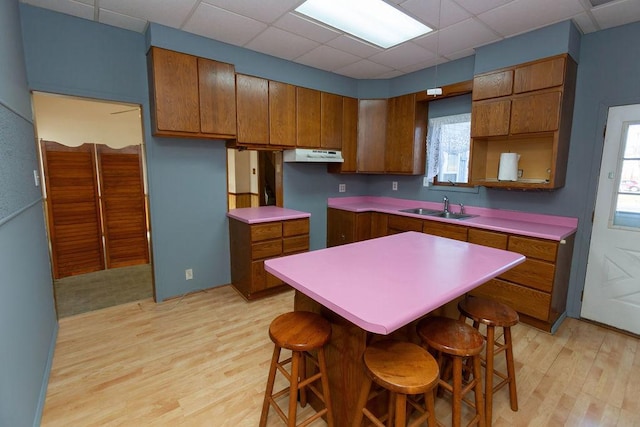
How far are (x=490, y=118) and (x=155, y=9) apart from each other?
318cm

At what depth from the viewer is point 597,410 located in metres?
1.82

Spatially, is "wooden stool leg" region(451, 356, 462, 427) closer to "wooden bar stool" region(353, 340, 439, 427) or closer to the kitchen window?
"wooden bar stool" region(353, 340, 439, 427)

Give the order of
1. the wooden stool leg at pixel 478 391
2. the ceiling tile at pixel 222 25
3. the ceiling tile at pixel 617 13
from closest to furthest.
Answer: the wooden stool leg at pixel 478 391 → the ceiling tile at pixel 617 13 → the ceiling tile at pixel 222 25

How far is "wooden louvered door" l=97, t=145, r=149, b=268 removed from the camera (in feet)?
13.3

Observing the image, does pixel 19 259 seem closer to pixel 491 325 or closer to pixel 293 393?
pixel 293 393

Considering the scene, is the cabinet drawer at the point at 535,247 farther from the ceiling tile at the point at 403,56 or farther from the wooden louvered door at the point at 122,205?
the wooden louvered door at the point at 122,205

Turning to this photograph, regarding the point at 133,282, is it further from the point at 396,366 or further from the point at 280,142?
the point at 396,366

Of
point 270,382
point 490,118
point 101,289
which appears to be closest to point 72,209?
point 101,289

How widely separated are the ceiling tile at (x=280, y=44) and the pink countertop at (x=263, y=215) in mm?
1793

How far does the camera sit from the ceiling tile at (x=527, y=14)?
2293mm

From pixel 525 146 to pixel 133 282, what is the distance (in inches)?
187

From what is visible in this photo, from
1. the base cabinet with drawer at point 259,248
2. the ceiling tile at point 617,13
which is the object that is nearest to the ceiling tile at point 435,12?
the ceiling tile at point 617,13

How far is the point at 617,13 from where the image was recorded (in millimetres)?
2371

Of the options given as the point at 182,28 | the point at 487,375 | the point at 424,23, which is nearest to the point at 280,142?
the point at 182,28
